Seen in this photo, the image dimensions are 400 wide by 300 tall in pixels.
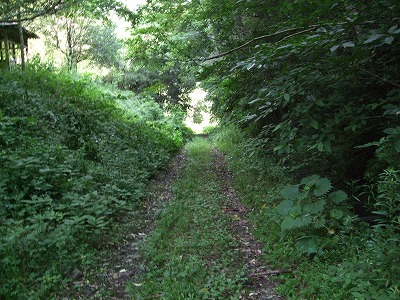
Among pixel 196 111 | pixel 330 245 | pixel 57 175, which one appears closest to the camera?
pixel 330 245

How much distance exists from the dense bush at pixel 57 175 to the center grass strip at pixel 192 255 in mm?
877

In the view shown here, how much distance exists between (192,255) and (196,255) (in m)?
0.05

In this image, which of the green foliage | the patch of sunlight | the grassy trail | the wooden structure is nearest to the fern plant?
the green foliage

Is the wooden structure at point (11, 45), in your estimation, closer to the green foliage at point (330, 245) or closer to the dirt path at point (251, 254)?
the dirt path at point (251, 254)

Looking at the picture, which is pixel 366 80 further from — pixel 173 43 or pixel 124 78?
pixel 124 78

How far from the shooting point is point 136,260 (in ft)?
14.3

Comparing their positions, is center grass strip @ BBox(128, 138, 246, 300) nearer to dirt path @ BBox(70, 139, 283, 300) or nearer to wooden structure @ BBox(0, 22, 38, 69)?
dirt path @ BBox(70, 139, 283, 300)

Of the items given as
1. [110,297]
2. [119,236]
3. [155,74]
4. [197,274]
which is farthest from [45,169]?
[155,74]

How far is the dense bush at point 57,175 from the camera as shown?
3.80 metres

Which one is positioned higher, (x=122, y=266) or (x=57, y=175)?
(x=57, y=175)

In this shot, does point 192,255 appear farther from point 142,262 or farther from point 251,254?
point 251,254

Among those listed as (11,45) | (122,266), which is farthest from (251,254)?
(11,45)

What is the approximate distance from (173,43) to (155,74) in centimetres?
1470

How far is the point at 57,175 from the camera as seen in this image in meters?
5.58
